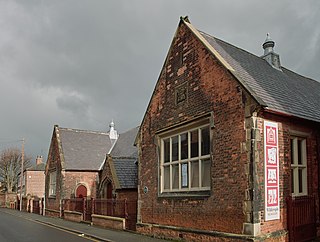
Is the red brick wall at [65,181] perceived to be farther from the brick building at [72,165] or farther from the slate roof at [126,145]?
the slate roof at [126,145]

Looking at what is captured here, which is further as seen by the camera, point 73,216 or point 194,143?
point 73,216

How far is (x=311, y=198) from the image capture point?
12.1 metres

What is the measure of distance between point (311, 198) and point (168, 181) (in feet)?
18.3

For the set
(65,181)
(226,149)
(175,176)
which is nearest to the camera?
(226,149)

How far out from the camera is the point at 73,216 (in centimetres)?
2680

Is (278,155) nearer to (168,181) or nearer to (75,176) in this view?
(168,181)

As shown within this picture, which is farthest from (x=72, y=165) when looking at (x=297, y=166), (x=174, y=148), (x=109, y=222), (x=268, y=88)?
(x=297, y=166)

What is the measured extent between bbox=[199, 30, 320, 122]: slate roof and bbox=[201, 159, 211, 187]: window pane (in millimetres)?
3030

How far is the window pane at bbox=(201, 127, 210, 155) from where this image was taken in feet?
42.3

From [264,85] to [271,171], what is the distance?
11.5 ft

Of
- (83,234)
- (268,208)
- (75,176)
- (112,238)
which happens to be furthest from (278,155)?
(75,176)

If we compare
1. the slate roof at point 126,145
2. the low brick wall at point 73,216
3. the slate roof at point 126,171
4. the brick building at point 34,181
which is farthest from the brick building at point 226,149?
the brick building at point 34,181

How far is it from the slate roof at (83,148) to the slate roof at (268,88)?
20.7 meters

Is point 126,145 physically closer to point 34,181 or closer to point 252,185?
point 252,185
